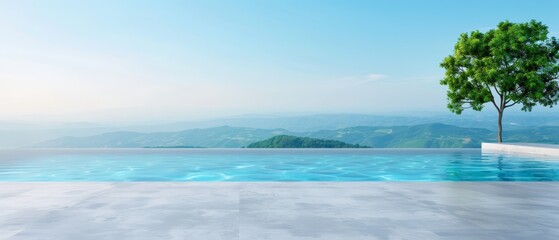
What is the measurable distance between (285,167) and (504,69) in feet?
47.7

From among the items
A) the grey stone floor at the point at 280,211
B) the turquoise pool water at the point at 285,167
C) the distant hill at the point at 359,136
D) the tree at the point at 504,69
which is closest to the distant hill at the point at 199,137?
the distant hill at the point at 359,136

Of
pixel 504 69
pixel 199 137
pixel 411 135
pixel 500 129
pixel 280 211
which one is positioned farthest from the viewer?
pixel 199 137

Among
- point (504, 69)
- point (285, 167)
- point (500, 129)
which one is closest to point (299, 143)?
point (285, 167)

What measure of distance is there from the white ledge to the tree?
273 cm

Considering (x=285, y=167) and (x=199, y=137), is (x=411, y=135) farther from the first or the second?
(x=285, y=167)

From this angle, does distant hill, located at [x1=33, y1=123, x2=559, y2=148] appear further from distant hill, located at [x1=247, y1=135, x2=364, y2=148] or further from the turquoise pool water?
the turquoise pool water

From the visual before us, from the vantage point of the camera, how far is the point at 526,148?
676 inches

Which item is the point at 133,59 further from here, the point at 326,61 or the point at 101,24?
the point at 326,61

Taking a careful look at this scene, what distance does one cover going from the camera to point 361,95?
99.2ft

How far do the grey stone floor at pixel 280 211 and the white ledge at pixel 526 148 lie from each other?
35.1 ft

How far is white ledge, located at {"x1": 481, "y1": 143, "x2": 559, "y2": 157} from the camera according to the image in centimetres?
1583

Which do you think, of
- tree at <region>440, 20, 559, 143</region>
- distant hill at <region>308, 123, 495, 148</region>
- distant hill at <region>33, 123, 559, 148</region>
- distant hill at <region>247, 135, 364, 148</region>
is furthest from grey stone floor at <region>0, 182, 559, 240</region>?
distant hill at <region>308, 123, 495, 148</region>

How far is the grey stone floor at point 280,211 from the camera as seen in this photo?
3.64 metres

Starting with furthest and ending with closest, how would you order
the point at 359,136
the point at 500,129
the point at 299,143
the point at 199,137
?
1. the point at 199,137
2. the point at 359,136
3. the point at 500,129
4. the point at 299,143
